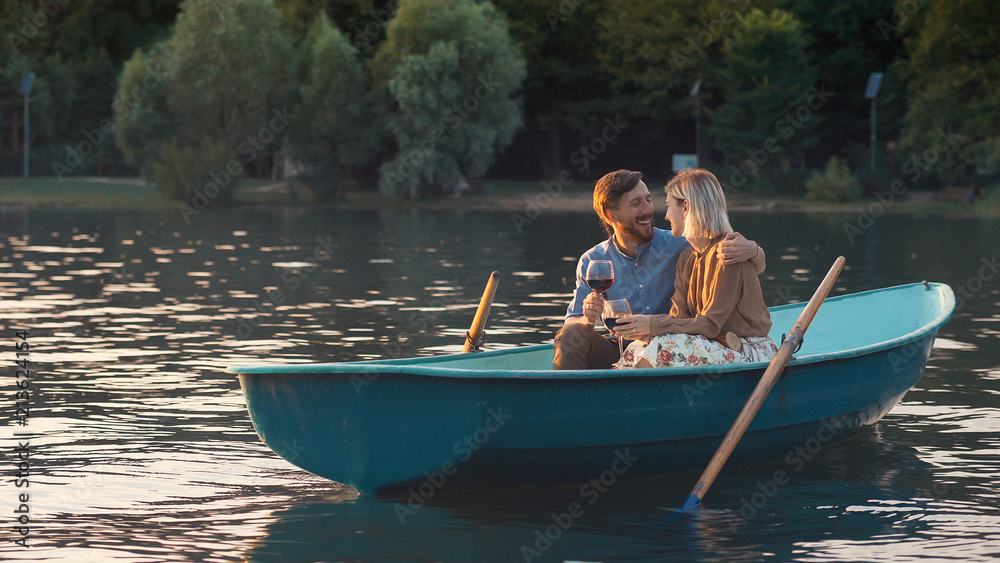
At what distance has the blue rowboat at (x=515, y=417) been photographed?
652 cm

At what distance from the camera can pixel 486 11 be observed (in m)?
48.0

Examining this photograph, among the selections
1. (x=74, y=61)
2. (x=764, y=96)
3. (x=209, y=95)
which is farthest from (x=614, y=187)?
(x=74, y=61)

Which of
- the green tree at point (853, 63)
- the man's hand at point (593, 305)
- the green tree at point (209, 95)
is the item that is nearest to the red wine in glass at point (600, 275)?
the man's hand at point (593, 305)

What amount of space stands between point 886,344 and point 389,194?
38.2 metres

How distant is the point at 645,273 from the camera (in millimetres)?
7676

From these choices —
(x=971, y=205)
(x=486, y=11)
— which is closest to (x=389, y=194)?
(x=486, y=11)

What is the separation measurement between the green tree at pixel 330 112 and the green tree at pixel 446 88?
1.39 meters

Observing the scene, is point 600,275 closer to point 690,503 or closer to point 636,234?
point 636,234

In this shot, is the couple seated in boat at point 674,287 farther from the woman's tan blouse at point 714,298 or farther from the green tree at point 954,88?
the green tree at point 954,88

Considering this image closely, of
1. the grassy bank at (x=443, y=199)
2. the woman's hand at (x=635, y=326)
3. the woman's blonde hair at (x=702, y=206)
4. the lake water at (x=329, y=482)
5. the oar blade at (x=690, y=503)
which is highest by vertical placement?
the woman's blonde hair at (x=702, y=206)

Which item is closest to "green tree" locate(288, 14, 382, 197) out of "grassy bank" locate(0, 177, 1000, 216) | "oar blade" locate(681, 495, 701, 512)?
"grassy bank" locate(0, 177, 1000, 216)

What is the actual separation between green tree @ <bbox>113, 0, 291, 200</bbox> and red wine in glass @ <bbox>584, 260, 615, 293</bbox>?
127ft

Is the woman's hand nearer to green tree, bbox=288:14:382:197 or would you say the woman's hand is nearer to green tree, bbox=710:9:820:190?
green tree, bbox=710:9:820:190

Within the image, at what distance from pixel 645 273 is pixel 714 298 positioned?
56 centimetres
